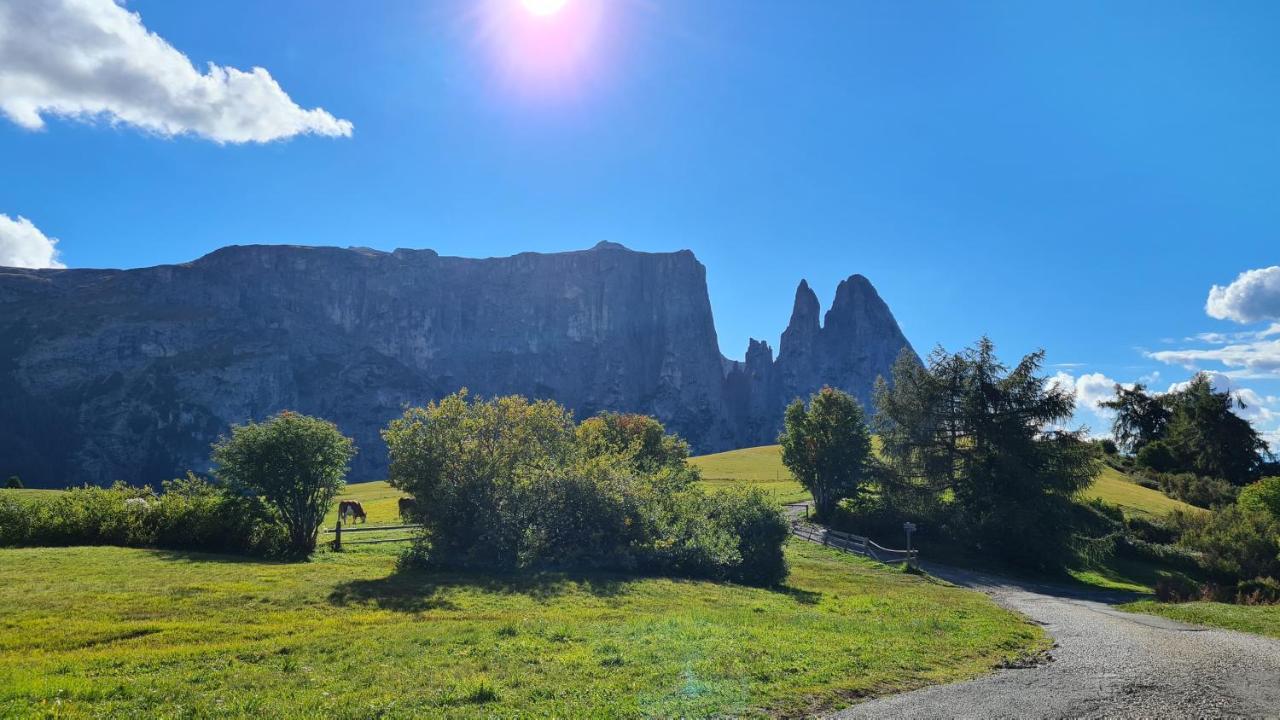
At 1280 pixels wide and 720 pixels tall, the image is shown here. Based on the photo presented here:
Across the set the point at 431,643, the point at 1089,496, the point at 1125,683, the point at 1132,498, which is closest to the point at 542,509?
the point at 431,643

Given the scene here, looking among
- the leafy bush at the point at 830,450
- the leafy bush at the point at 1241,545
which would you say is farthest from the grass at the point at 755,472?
the leafy bush at the point at 1241,545

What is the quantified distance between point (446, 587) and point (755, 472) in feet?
197

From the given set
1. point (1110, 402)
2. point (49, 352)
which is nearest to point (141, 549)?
point (1110, 402)

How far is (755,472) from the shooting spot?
2968 inches

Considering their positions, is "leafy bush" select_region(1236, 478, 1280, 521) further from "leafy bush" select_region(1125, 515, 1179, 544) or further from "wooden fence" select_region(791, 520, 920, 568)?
"wooden fence" select_region(791, 520, 920, 568)

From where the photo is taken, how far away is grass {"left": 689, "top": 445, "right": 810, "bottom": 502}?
59.2 meters

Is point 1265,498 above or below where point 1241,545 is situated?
above

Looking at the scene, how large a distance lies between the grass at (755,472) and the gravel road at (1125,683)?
37.1 metres

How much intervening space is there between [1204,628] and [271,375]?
193 metres

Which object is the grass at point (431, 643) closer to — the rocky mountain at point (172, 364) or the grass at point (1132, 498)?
the grass at point (1132, 498)

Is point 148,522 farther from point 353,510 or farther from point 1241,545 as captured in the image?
point 1241,545

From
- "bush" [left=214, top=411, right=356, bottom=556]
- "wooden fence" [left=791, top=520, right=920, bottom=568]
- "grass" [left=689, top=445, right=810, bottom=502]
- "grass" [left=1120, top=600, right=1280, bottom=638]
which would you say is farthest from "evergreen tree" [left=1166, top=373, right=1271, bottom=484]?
"bush" [left=214, top=411, right=356, bottom=556]

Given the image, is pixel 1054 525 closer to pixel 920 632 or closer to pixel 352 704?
pixel 920 632

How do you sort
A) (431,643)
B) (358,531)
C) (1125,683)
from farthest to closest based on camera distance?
(358,531), (431,643), (1125,683)
